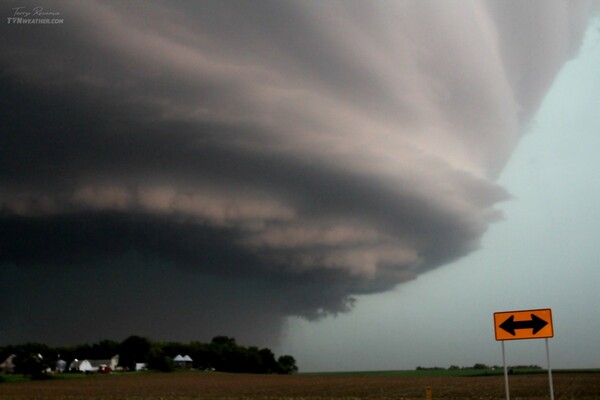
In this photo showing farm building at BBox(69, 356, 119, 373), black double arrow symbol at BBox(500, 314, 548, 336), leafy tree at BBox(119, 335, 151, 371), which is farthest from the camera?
leafy tree at BBox(119, 335, 151, 371)

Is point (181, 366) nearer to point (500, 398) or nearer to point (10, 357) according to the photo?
point (10, 357)

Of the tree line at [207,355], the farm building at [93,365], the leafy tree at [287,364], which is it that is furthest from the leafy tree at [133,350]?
the leafy tree at [287,364]

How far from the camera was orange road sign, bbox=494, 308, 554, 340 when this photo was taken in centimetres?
1789

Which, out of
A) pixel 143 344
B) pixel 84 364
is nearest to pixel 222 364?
pixel 143 344

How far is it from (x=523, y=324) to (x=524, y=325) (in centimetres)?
4

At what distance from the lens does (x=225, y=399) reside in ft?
171

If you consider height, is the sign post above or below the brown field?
above

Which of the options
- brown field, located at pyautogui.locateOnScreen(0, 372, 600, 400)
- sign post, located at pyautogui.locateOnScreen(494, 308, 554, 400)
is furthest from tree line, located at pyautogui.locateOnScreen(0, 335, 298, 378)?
sign post, located at pyautogui.locateOnScreen(494, 308, 554, 400)

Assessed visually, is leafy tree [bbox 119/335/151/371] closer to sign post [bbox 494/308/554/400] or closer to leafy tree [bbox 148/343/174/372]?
leafy tree [bbox 148/343/174/372]

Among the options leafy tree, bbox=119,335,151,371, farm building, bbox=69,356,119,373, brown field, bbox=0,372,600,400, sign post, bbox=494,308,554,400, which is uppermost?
leafy tree, bbox=119,335,151,371

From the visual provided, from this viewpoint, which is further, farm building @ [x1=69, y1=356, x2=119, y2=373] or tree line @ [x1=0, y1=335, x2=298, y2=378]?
farm building @ [x1=69, y1=356, x2=119, y2=373]

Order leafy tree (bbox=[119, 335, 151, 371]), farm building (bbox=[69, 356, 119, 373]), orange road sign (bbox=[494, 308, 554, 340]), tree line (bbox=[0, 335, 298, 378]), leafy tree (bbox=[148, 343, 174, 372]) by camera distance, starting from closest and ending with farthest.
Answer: orange road sign (bbox=[494, 308, 554, 340]) → leafy tree (bbox=[148, 343, 174, 372]) → tree line (bbox=[0, 335, 298, 378]) → farm building (bbox=[69, 356, 119, 373]) → leafy tree (bbox=[119, 335, 151, 371])

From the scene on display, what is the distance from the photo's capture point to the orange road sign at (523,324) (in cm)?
1789

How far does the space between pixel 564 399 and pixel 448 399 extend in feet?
26.7
